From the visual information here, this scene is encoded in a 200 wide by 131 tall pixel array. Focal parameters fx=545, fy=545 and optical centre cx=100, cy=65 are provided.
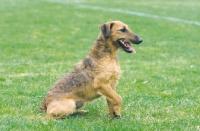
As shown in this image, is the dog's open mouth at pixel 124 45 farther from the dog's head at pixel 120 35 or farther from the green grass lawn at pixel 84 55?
the green grass lawn at pixel 84 55

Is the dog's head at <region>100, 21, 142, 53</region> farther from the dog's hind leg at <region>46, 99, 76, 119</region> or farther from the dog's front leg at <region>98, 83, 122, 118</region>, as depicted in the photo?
the dog's hind leg at <region>46, 99, 76, 119</region>

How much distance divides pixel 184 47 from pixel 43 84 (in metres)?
6.97

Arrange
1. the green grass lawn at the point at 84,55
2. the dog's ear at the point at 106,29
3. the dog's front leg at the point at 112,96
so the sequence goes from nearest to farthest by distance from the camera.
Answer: the green grass lawn at the point at 84,55
the dog's front leg at the point at 112,96
the dog's ear at the point at 106,29

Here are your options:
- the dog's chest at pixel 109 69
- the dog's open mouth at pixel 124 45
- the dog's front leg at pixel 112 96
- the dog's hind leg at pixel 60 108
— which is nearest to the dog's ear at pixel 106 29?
the dog's open mouth at pixel 124 45

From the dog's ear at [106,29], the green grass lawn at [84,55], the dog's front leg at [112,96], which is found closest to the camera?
the green grass lawn at [84,55]

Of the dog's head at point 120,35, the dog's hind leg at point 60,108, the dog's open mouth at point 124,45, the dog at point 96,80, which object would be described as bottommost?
the dog's hind leg at point 60,108

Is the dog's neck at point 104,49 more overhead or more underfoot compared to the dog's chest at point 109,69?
more overhead

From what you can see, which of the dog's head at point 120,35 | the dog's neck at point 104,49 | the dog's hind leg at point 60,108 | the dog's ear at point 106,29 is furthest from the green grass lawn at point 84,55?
the dog's ear at point 106,29

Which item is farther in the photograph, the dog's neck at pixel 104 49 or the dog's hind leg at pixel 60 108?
the dog's neck at pixel 104 49

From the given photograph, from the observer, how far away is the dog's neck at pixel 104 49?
8.05 meters

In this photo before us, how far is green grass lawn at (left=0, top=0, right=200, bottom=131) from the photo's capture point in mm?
7605

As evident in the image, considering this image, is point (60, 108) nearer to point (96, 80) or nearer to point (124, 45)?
point (96, 80)

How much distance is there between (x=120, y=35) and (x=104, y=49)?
316 millimetres

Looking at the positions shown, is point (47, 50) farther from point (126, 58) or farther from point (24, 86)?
point (24, 86)
